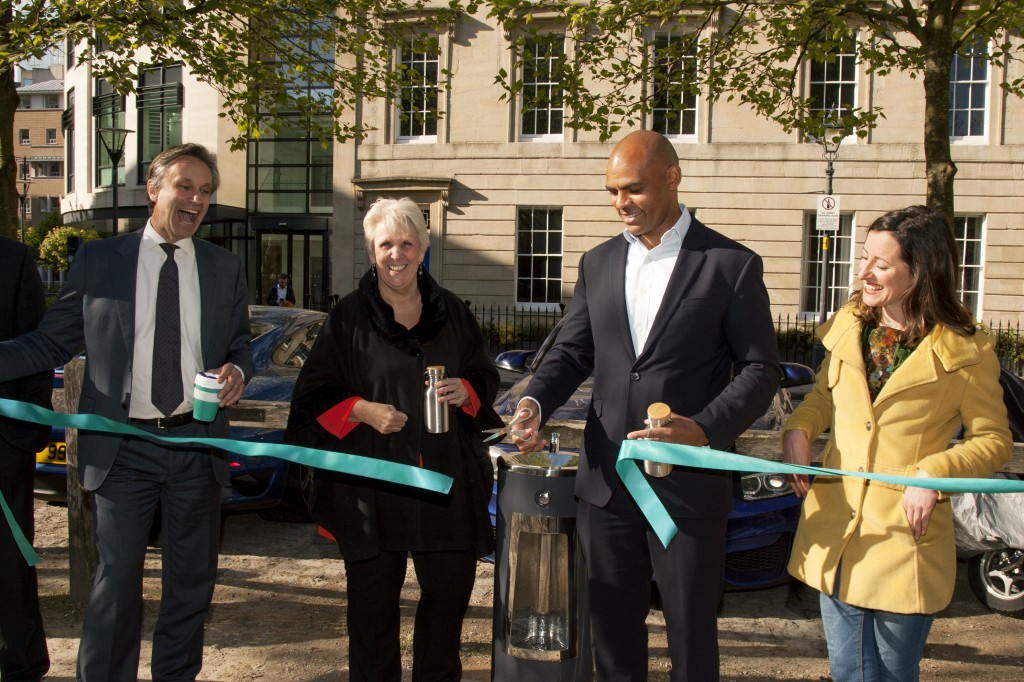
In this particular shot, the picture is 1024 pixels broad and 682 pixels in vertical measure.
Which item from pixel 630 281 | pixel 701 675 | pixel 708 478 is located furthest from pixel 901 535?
pixel 630 281

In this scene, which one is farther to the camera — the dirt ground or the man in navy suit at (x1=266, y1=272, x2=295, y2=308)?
the man in navy suit at (x1=266, y1=272, x2=295, y2=308)

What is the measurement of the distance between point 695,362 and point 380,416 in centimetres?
107

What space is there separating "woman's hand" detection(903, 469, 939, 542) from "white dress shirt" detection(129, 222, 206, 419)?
2432 mm

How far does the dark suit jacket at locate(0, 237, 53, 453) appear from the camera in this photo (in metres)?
3.41

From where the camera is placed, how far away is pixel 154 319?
10.8 feet

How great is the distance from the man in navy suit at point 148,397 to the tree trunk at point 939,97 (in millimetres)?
9087

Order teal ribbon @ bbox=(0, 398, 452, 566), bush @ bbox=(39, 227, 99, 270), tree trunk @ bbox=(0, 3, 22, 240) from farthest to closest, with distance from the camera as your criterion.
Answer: bush @ bbox=(39, 227, 99, 270), tree trunk @ bbox=(0, 3, 22, 240), teal ribbon @ bbox=(0, 398, 452, 566)

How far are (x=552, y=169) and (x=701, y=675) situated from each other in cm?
2056

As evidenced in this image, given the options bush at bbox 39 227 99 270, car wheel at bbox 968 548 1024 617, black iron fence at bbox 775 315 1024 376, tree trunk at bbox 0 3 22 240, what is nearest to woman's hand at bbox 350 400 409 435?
car wheel at bbox 968 548 1024 617

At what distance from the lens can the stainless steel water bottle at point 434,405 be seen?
3.01 metres

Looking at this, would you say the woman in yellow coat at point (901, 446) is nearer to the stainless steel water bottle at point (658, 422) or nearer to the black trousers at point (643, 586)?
the black trousers at point (643, 586)

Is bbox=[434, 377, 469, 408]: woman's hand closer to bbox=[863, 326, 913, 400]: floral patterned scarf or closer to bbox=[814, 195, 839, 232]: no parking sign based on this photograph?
bbox=[863, 326, 913, 400]: floral patterned scarf

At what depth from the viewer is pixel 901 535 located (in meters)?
2.59

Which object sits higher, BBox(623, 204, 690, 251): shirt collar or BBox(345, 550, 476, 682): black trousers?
BBox(623, 204, 690, 251): shirt collar
